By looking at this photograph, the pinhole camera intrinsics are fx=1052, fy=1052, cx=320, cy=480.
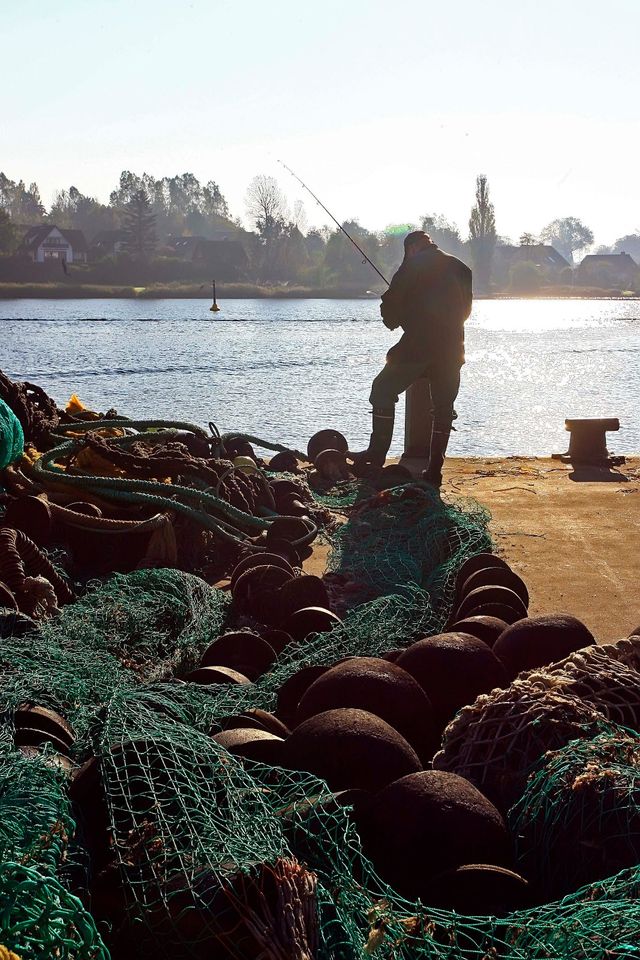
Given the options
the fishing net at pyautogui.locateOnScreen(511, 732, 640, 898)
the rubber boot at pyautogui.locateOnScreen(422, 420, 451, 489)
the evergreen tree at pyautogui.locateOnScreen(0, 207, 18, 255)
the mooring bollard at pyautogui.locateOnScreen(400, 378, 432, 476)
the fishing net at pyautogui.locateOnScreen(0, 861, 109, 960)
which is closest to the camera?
the fishing net at pyautogui.locateOnScreen(0, 861, 109, 960)

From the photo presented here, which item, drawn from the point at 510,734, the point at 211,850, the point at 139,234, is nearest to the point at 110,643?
the point at 510,734

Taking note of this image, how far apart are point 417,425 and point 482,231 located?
117m

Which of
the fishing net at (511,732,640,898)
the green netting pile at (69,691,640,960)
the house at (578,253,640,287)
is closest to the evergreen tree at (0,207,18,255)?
the house at (578,253,640,287)

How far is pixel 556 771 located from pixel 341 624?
2.36m

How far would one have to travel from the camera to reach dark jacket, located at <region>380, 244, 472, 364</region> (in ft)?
33.4

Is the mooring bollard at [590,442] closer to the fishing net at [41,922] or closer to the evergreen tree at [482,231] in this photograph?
the fishing net at [41,922]

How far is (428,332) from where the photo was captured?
10.2 m

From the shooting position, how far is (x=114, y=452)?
821 centimetres

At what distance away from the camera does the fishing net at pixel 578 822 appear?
3.02m

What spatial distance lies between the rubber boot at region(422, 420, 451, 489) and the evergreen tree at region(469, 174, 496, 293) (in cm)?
11555

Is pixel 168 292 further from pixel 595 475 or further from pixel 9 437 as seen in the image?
pixel 9 437

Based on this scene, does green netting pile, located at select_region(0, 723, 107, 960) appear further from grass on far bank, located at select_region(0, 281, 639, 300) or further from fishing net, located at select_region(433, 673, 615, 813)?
grass on far bank, located at select_region(0, 281, 639, 300)

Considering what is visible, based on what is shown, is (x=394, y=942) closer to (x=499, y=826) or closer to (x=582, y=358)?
(x=499, y=826)

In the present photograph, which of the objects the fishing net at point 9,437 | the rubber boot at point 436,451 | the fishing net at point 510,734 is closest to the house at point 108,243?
the rubber boot at point 436,451
